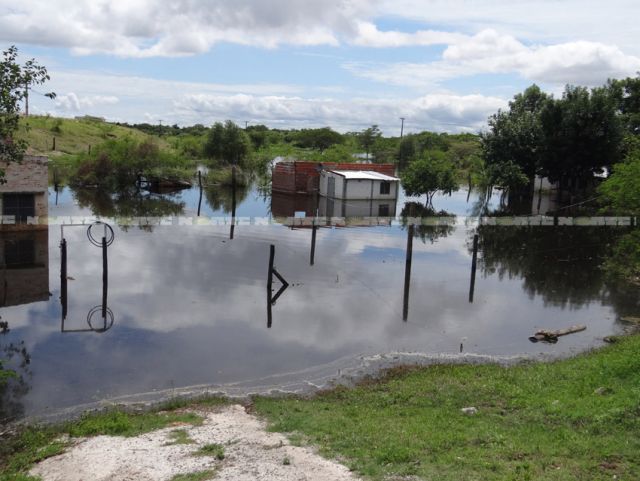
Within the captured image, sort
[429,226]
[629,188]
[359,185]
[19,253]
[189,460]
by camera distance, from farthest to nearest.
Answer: [359,185]
[429,226]
[19,253]
[629,188]
[189,460]

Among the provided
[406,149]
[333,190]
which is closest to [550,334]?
[333,190]

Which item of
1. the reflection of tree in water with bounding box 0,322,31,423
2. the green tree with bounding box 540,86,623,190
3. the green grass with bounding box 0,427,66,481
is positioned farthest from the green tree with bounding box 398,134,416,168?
the green grass with bounding box 0,427,66,481

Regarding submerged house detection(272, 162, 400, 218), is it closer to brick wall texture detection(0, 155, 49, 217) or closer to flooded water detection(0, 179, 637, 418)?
flooded water detection(0, 179, 637, 418)

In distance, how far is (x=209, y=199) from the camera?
6134 cm

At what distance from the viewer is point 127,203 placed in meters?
55.8

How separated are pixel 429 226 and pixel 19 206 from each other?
28.6m

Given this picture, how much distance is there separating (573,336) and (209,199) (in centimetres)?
4502

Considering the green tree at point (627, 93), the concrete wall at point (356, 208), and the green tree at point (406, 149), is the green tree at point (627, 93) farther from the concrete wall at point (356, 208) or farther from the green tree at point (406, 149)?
the green tree at point (406, 149)

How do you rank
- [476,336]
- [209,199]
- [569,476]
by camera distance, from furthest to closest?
[209,199], [476,336], [569,476]

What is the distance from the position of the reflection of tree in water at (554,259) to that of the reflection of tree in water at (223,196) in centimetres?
2335

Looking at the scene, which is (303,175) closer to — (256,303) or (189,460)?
(256,303)

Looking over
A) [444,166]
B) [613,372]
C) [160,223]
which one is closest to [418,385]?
[613,372]

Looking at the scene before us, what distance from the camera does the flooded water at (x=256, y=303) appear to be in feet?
60.1

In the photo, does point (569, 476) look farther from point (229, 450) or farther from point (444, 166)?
point (444, 166)
